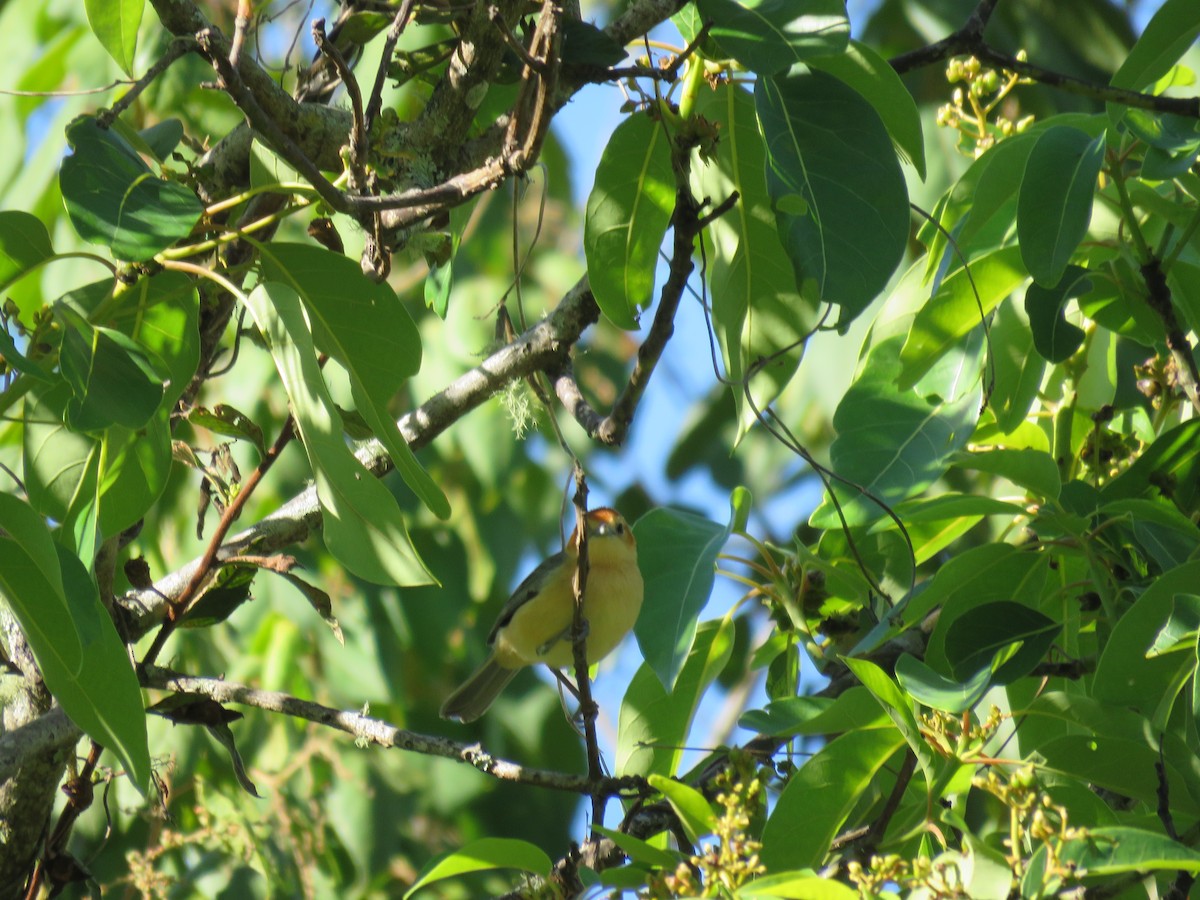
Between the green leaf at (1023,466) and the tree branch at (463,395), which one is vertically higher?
the tree branch at (463,395)

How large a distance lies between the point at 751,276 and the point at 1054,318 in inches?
20.7

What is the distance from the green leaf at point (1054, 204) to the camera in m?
1.83

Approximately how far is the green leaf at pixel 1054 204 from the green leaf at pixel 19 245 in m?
1.52

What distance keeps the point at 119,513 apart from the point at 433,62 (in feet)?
3.67

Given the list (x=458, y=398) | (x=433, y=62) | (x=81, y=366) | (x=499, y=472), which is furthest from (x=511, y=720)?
(x=81, y=366)

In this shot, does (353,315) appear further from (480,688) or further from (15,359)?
(480,688)

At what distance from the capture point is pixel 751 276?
2.22 metres

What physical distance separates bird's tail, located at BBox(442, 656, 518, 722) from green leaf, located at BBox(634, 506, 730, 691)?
7.53ft

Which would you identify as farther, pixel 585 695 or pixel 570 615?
pixel 570 615

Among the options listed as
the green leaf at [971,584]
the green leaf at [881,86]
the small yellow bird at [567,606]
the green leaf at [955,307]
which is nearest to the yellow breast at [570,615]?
the small yellow bird at [567,606]

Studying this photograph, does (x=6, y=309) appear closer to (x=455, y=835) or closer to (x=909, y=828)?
(x=909, y=828)

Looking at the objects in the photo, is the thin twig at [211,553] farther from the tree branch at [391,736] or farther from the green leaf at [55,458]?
the green leaf at [55,458]

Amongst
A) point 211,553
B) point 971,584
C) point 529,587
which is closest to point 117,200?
point 211,553

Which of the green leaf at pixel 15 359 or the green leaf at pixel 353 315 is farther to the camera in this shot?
the green leaf at pixel 353 315
